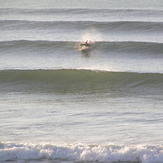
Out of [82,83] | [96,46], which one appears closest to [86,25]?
[96,46]

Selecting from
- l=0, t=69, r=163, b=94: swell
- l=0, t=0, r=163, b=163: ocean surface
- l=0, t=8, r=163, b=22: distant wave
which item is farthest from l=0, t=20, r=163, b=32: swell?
l=0, t=69, r=163, b=94: swell

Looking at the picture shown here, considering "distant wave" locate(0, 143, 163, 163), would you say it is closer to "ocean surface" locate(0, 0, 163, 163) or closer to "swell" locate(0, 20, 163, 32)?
"ocean surface" locate(0, 0, 163, 163)

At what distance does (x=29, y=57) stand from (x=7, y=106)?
5.02 meters

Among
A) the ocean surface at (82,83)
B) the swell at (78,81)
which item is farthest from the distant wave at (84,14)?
the swell at (78,81)

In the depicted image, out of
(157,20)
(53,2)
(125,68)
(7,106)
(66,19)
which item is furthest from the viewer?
(53,2)

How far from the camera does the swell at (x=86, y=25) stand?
18.7m

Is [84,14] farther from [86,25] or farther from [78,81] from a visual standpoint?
[78,81]

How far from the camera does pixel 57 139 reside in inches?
350

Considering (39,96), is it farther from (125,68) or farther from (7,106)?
(125,68)

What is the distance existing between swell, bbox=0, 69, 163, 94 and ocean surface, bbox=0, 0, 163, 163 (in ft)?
0.06

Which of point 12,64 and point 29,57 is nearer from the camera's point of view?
point 12,64

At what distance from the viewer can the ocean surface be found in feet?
27.6

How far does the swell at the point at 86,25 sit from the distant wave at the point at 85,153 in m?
10.4

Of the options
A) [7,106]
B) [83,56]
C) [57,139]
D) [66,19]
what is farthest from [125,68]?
[66,19]
